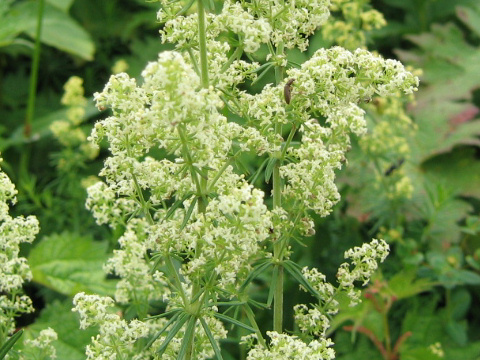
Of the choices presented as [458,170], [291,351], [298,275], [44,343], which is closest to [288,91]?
[298,275]

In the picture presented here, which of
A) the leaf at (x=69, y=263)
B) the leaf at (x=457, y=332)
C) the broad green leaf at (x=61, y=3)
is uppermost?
the broad green leaf at (x=61, y=3)

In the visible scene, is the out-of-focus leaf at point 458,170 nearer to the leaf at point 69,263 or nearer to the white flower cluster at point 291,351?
the leaf at point 69,263

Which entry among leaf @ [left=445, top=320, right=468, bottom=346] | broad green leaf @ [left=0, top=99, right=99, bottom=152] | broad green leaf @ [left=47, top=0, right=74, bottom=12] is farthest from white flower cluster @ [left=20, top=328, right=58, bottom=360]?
broad green leaf @ [left=47, top=0, right=74, bottom=12]

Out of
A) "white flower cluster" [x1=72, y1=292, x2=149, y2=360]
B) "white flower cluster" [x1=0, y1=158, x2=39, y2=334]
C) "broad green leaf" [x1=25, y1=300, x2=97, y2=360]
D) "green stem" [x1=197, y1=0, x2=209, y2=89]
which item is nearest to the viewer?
"green stem" [x1=197, y1=0, x2=209, y2=89]

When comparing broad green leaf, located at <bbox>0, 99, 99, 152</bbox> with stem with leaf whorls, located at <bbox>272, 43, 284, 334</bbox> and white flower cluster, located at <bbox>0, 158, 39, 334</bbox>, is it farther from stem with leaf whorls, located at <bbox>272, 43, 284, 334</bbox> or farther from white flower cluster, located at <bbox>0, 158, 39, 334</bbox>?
stem with leaf whorls, located at <bbox>272, 43, 284, 334</bbox>

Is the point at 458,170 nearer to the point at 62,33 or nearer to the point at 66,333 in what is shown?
the point at 66,333

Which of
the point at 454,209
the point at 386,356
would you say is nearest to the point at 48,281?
the point at 386,356

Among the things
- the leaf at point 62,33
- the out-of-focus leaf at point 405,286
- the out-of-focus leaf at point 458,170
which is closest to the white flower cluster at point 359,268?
the out-of-focus leaf at point 405,286
